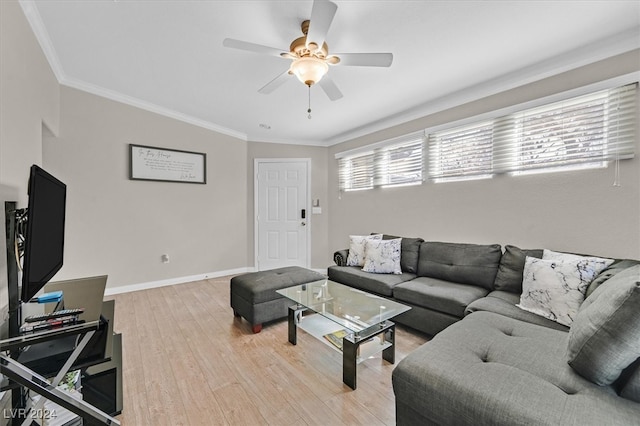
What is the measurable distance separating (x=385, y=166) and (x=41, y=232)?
3526mm

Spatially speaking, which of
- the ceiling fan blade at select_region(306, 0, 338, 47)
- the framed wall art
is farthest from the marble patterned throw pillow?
the framed wall art

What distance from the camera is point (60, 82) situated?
112 inches

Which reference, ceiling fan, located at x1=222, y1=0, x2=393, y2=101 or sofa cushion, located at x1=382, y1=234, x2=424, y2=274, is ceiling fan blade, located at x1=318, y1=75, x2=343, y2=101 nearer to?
ceiling fan, located at x1=222, y1=0, x2=393, y2=101

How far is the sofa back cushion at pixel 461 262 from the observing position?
2.41m

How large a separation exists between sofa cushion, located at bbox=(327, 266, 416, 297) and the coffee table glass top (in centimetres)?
40

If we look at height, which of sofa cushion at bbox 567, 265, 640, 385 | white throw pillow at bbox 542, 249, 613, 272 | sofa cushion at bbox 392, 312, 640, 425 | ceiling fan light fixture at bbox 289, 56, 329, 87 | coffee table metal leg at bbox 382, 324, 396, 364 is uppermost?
ceiling fan light fixture at bbox 289, 56, 329, 87

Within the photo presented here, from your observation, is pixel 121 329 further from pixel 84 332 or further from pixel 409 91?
pixel 409 91

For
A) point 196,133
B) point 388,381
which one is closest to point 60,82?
point 196,133

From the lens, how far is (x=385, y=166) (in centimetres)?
380

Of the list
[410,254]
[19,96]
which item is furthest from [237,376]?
[19,96]

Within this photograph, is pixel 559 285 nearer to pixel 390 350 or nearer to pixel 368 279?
pixel 390 350

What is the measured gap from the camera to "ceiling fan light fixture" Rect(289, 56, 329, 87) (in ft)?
6.23

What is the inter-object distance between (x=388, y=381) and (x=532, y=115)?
2.65 m

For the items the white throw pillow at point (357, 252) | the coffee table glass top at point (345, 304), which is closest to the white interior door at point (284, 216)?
the white throw pillow at point (357, 252)
